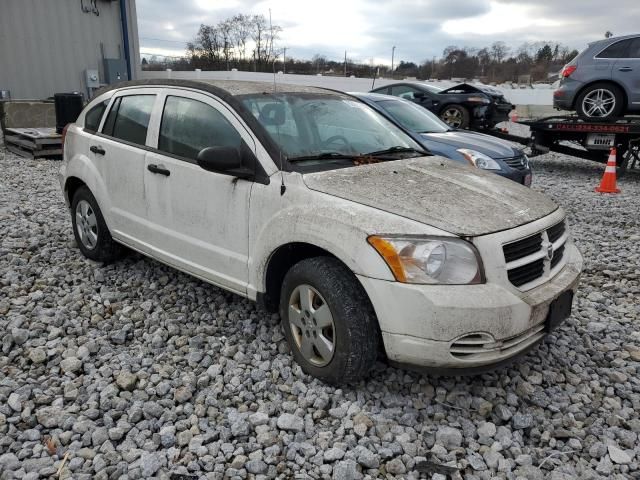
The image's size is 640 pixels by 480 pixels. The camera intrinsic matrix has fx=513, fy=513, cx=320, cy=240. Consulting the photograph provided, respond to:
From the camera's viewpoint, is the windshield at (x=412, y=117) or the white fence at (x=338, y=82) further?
the white fence at (x=338, y=82)

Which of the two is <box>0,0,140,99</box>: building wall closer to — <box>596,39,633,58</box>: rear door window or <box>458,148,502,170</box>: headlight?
<box>458,148,502,170</box>: headlight

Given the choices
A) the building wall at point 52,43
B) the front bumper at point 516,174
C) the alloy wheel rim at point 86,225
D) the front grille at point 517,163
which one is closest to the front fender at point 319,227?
the alloy wheel rim at point 86,225

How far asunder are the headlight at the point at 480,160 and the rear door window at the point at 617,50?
4764mm

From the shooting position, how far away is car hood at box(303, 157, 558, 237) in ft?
8.54

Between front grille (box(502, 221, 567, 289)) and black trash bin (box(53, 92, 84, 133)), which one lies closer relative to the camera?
front grille (box(502, 221, 567, 289))

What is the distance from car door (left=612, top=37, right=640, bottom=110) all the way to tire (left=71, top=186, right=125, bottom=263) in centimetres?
898

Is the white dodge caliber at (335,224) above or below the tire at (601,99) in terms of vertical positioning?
below

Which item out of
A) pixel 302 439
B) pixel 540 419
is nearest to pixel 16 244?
pixel 302 439

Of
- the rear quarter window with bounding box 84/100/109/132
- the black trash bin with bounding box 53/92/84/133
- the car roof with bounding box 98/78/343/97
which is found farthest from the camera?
the black trash bin with bounding box 53/92/84/133

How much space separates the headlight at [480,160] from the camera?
20.8 feet

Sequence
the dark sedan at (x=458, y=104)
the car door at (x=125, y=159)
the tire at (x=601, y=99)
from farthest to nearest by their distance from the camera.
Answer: the dark sedan at (x=458, y=104) < the tire at (x=601, y=99) < the car door at (x=125, y=159)

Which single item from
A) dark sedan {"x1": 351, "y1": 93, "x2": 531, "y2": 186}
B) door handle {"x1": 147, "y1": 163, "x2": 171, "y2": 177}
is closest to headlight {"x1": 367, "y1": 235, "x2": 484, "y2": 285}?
door handle {"x1": 147, "y1": 163, "x2": 171, "y2": 177}

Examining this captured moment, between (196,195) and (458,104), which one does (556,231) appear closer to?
(196,195)

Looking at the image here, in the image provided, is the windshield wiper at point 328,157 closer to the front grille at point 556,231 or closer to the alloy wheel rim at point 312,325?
the alloy wheel rim at point 312,325
